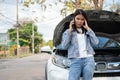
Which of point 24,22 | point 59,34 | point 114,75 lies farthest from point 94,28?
point 24,22

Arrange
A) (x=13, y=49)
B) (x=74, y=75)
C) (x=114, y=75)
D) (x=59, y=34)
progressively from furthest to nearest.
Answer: (x=13, y=49) → (x=59, y=34) → (x=114, y=75) → (x=74, y=75)

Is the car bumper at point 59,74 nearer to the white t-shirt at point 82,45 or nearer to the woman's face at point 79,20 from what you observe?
the white t-shirt at point 82,45

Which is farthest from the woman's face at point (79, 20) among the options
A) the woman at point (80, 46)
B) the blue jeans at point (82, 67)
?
the blue jeans at point (82, 67)

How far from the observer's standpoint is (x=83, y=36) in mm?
6605

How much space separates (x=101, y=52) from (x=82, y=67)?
109 cm

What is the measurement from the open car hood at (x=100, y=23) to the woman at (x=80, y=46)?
1493mm

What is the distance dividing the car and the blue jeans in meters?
0.29

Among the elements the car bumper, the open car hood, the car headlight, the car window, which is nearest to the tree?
the open car hood

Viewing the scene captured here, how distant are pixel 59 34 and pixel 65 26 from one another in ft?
0.74

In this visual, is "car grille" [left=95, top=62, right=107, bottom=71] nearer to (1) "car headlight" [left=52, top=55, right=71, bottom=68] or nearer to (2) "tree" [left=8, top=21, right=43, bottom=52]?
(1) "car headlight" [left=52, top=55, right=71, bottom=68]

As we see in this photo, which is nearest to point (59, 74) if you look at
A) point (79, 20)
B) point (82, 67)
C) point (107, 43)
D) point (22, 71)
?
point (82, 67)

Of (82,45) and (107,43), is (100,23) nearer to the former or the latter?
(107,43)

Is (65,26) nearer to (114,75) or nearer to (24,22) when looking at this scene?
(114,75)

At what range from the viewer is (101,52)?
7559 millimetres
